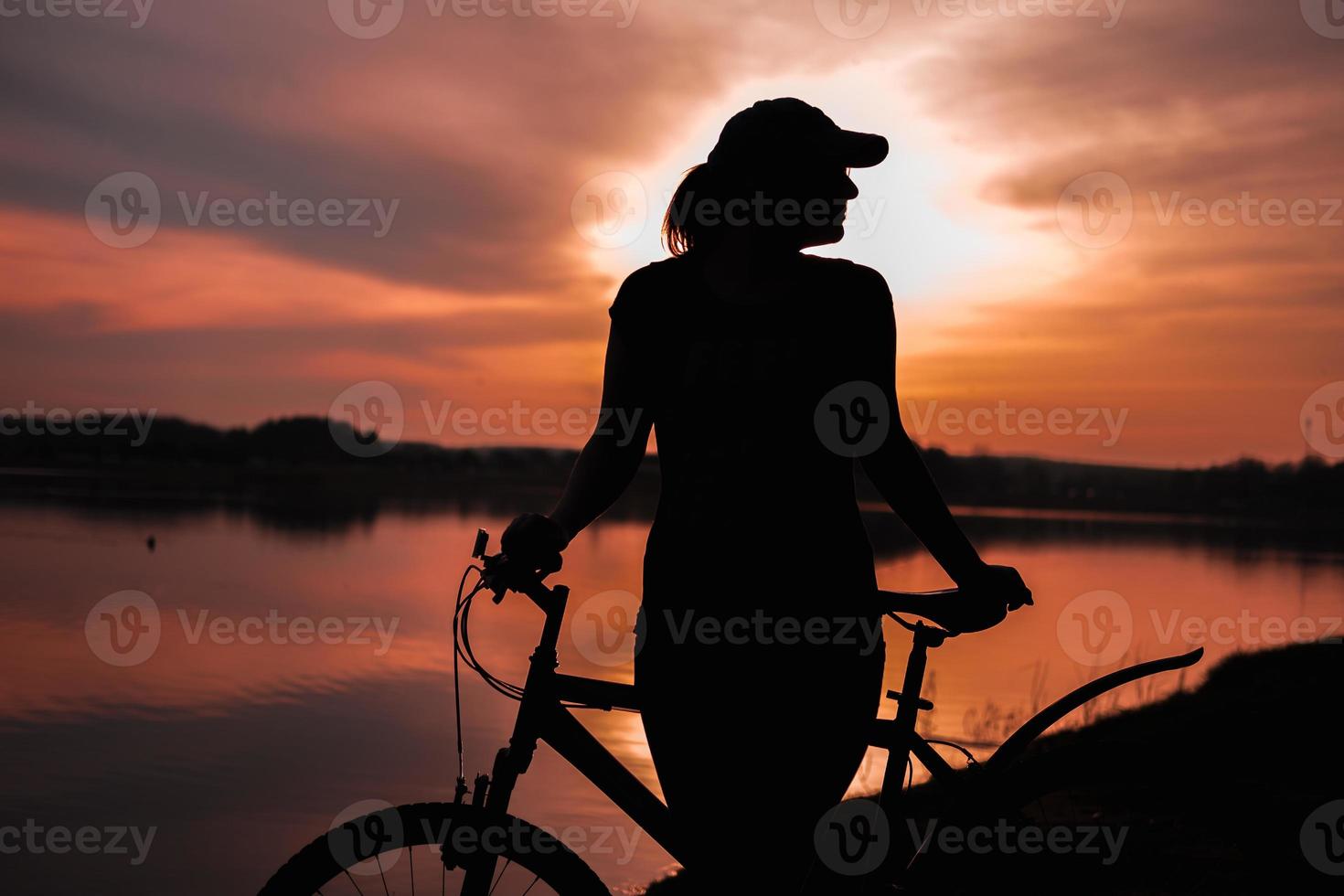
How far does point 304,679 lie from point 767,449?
49.9 feet

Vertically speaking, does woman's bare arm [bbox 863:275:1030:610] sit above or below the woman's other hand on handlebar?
above

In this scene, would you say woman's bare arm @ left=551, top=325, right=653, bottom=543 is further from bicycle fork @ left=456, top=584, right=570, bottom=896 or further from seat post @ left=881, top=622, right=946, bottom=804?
seat post @ left=881, top=622, right=946, bottom=804

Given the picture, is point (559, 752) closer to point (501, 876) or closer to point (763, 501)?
point (501, 876)

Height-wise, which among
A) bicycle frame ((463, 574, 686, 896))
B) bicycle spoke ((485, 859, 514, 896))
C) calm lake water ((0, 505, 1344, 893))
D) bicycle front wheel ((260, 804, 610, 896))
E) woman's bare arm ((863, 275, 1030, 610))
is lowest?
calm lake water ((0, 505, 1344, 893))

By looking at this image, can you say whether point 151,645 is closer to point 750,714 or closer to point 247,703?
point 247,703

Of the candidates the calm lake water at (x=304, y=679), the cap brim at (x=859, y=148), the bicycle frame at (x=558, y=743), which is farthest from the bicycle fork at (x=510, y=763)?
the cap brim at (x=859, y=148)

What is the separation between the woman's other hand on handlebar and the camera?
2113mm

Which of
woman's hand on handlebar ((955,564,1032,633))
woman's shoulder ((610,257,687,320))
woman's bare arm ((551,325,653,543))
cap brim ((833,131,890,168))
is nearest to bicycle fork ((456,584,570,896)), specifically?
woman's bare arm ((551,325,653,543))

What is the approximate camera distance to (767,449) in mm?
2207

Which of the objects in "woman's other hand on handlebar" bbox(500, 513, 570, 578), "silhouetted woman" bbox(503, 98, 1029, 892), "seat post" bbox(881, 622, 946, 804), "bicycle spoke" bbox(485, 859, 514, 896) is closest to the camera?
"woman's other hand on handlebar" bbox(500, 513, 570, 578)

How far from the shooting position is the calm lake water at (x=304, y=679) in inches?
368

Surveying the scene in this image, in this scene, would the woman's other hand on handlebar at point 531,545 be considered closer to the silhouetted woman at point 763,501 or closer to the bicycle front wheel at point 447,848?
the silhouetted woman at point 763,501

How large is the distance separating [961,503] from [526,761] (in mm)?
101929

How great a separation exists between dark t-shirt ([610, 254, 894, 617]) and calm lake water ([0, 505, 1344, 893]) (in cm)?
43
